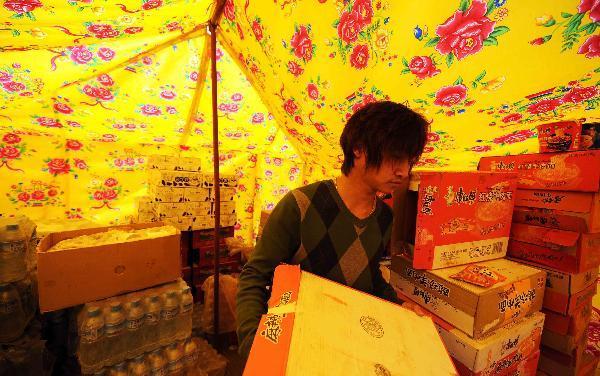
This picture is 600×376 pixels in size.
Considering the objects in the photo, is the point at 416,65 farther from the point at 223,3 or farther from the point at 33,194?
the point at 33,194

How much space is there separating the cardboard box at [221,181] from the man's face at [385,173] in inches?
91.3

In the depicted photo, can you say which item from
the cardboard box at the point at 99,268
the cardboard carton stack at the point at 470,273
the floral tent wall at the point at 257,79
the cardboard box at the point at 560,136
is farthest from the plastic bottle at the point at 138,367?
the cardboard box at the point at 560,136

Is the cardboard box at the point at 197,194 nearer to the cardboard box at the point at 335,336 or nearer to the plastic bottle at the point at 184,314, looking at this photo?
the plastic bottle at the point at 184,314

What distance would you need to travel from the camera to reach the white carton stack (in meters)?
2.64

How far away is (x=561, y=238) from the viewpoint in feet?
3.67

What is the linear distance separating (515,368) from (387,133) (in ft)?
3.56

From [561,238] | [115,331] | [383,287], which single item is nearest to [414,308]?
[383,287]

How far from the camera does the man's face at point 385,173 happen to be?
89 cm

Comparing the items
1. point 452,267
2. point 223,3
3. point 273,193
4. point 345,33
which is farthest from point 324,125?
point 273,193

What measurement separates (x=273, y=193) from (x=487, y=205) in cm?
343

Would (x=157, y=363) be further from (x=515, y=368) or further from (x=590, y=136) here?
(x=590, y=136)

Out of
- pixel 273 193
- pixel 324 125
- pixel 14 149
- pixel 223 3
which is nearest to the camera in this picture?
pixel 223 3

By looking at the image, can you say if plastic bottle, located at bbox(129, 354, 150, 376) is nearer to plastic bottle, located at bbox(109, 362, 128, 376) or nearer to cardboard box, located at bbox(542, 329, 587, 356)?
plastic bottle, located at bbox(109, 362, 128, 376)

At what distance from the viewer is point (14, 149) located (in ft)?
8.70
